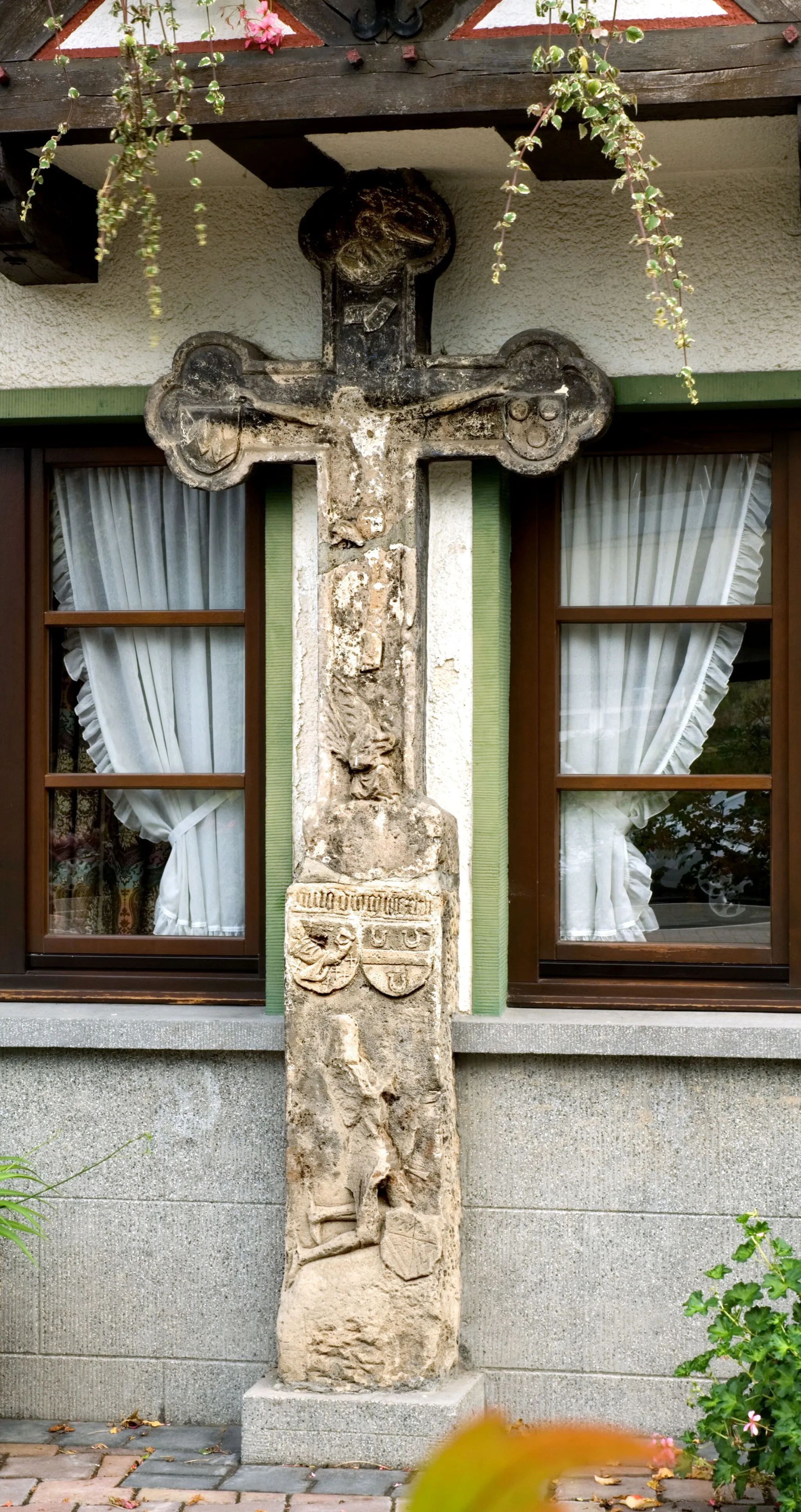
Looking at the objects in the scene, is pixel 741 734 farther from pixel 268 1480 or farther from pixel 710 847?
pixel 268 1480

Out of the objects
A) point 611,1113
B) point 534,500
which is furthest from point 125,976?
point 534,500

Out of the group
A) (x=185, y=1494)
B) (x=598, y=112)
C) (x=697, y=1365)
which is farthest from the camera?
(x=185, y=1494)

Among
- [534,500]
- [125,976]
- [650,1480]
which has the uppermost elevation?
[534,500]

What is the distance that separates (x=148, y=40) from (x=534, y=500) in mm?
1585

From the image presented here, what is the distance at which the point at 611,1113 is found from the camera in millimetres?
4172

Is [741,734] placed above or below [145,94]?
below

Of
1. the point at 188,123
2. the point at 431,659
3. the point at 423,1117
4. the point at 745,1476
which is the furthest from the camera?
the point at 431,659

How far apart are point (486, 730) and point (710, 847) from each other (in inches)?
29.6

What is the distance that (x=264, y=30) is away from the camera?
3.60 m

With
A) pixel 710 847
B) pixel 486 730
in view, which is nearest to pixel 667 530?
pixel 486 730

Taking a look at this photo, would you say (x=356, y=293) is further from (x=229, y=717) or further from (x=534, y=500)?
(x=229, y=717)

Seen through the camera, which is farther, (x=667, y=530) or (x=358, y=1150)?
(x=667, y=530)

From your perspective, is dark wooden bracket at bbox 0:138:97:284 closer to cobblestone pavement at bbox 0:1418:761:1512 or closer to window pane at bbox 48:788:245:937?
window pane at bbox 48:788:245:937

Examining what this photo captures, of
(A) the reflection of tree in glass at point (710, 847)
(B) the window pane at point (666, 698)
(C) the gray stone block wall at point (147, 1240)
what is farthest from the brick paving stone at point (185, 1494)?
(B) the window pane at point (666, 698)
